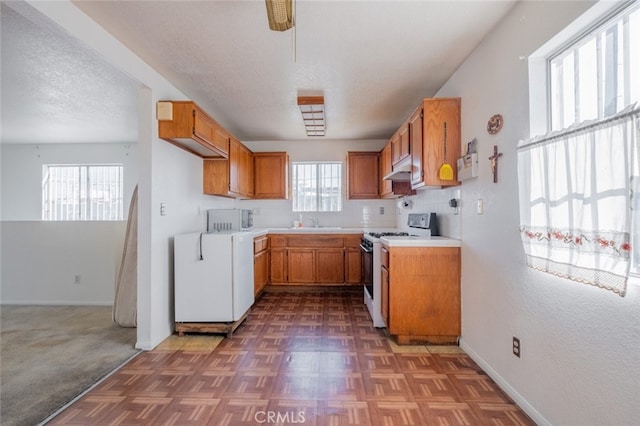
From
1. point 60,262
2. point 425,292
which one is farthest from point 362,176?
point 60,262

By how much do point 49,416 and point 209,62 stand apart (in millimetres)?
2639

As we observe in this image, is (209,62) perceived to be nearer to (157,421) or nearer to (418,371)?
(157,421)

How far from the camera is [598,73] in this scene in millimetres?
1384

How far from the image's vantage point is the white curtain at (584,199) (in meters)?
1.12

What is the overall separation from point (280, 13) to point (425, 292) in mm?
2326

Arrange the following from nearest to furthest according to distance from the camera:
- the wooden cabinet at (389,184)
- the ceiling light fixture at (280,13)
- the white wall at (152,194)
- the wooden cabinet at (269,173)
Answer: the ceiling light fixture at (280,13) < the white wall at (152,194) < the wooden cabinet at (389,184) < the wooden cabinet at (269,173)

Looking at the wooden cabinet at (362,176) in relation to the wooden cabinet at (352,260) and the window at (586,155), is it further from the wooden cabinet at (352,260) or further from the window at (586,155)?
the window at (586,155)

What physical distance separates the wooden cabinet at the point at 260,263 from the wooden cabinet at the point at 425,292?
1844 mm

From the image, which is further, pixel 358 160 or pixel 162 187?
pixel 358 160

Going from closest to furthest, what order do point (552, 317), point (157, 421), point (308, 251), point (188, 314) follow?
point (552, 317) < point (157, 421) < point (188, 314) < point (308, 251)

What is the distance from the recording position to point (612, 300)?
47.5 inches

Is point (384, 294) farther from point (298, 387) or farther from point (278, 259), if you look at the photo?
point (278, 259)

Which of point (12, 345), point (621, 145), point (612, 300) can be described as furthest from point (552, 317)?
point (12, 345)

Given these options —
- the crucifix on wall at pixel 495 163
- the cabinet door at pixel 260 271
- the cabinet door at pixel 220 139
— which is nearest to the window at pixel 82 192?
the cabinet door at pixel 220 139
